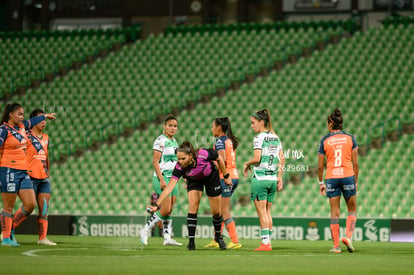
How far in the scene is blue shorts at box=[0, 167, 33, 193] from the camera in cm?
1181

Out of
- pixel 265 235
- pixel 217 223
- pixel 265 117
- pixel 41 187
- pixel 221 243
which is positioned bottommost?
pixel 221 243

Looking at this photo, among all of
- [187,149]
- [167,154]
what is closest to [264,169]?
[187,149]

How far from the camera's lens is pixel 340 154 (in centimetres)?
1147

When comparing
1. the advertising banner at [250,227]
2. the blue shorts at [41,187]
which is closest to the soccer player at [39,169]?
the blue shorts at [41,187]

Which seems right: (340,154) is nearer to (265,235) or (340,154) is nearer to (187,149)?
(265,235)

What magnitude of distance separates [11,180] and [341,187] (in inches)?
206

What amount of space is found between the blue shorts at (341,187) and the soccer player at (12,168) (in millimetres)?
4764

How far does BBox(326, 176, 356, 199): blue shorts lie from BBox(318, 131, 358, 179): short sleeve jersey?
0.06 meters

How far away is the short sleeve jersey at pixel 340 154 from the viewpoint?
1145 centimetres

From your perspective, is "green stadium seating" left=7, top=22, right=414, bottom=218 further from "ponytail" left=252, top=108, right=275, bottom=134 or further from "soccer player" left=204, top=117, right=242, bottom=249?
"ponytail" left=252, top=108, right=275, bottom=134

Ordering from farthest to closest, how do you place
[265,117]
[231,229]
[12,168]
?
[231,229]
[12,168]
[265,117]

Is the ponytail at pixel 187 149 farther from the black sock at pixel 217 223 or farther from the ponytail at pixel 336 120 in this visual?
the ponytail at pixel 336 120

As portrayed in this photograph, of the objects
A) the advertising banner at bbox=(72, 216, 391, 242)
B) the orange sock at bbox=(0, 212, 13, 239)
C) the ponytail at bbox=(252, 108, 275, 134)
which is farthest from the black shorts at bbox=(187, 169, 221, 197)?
the advertising banner at bbox=(72, 216, 391, 242)

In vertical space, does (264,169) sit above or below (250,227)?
above
